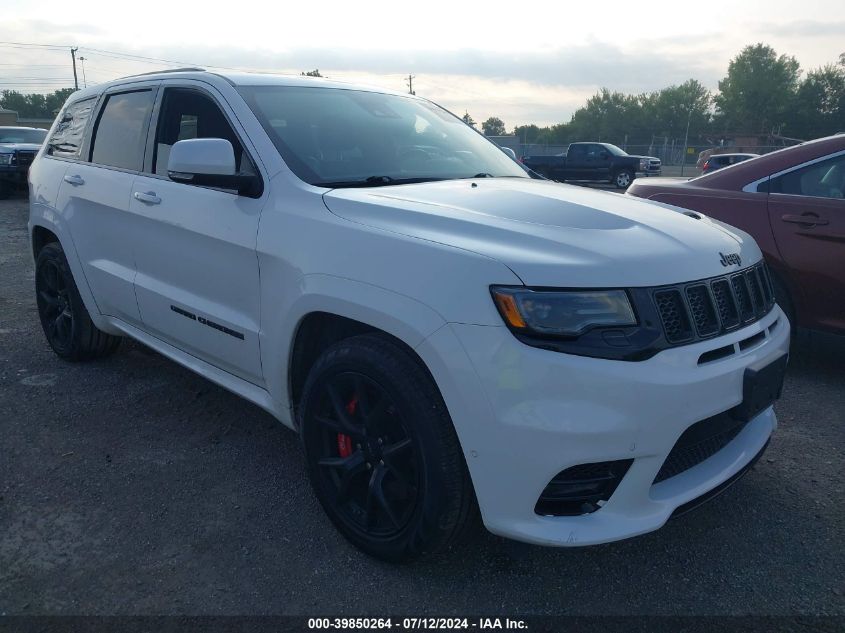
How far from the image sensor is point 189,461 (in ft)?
11.0

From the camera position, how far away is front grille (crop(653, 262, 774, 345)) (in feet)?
7.11

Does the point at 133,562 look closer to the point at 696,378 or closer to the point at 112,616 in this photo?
the point at 112,616

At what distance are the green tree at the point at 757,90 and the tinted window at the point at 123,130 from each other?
83292mm

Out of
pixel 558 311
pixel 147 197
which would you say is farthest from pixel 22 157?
pixel 558 311

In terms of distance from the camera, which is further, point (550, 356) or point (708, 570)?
point (708, 570)

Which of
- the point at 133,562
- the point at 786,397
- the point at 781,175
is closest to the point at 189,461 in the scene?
the point at 133,562

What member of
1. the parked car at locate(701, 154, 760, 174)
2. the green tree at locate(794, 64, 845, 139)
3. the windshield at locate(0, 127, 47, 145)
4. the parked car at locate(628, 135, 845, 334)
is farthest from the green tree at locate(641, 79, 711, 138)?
the parked car at locate(628, 135, 845, 334)

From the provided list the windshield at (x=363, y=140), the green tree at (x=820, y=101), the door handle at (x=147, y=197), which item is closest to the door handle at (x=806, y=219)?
the windshield at (x=363, y=140)

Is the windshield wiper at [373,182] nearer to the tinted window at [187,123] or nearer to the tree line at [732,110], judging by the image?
the tinted window at [187,123]

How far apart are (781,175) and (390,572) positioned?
3.61 metres

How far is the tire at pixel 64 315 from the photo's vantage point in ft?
14.6

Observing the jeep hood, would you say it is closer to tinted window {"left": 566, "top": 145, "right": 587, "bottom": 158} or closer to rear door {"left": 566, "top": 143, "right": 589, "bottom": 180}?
rear door {"left": 566, "top": 143, "right": 589, "bottom": 180}

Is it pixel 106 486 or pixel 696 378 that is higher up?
pixel 696 378

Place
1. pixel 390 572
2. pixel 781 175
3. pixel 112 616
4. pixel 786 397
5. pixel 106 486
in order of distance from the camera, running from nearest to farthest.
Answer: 1. pixel 112 616
2. pixel 390 572
3. pixel 106 486
4. pixel 786 397
5. pixel 781 175
